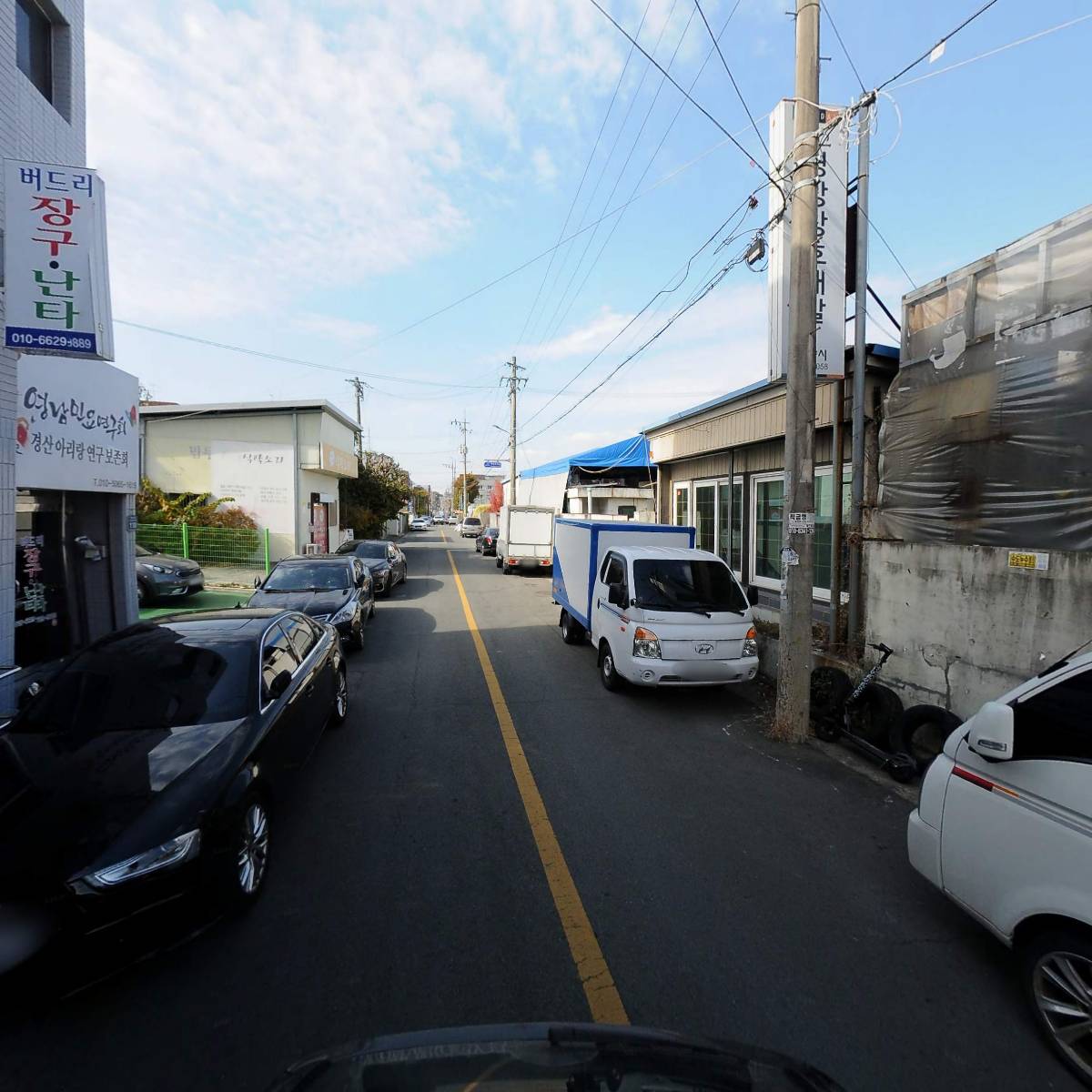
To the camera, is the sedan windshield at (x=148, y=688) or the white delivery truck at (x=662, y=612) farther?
the white delivery truck at (x=662, y=612)

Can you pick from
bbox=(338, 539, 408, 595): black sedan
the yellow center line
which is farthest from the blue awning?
the yellow center line

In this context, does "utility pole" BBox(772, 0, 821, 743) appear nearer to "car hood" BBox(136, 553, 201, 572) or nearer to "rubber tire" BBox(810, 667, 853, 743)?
"rubber tire" BBox(810, 667, 853, 743)

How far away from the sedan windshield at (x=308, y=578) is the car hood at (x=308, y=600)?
17 centimetres

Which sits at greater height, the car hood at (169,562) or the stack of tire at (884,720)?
the car hood at (169,562)

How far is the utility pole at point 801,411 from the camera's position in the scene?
20.4ft

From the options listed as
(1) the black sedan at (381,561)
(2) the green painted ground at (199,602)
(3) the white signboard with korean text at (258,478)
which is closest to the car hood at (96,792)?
(2) the green painted ground at (199,602)

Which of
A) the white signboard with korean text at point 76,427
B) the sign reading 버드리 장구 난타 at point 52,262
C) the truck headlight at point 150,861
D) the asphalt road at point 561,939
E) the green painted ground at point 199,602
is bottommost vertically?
the asphalt road at point 561,939

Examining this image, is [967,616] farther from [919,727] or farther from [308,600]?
[308,600]

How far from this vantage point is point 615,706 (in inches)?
293

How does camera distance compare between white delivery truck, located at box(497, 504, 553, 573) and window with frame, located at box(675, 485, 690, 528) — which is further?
white delivery truck, located at box(497, 504, 553, 573)

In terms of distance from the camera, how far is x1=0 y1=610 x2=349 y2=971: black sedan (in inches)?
109

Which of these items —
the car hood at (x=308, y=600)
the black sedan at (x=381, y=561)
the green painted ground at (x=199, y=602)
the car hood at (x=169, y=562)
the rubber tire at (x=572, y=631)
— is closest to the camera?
the car hood at (x=308, y=600)

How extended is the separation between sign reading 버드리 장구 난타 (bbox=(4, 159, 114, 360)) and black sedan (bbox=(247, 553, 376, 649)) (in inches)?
173

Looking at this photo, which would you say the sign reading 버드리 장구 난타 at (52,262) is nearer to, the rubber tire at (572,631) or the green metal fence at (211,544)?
the rubber tire at (572,631)
